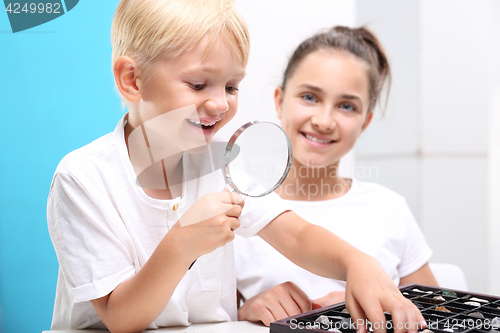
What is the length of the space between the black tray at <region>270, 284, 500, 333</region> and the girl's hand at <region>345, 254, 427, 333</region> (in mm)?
10

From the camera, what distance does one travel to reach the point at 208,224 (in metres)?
0.53

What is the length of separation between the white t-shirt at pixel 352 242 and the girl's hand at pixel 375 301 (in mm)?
349

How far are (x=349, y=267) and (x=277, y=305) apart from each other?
0.18m

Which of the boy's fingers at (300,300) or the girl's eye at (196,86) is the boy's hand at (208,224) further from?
the boy's fingers at (300,300)

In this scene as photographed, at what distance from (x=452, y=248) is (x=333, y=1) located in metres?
1.06

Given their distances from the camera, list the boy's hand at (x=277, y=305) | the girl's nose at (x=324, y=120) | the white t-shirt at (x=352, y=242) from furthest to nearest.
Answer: the girl's nose at (x=324, y=120) < the white t-shirt at (x=352, y=242) < the boy's hand at (x=277, y=305)

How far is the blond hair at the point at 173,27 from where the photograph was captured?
1.84 ft

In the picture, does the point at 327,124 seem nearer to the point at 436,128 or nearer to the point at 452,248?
the point at 436,128

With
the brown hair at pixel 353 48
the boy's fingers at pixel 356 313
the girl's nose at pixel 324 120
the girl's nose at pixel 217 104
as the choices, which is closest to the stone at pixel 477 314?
the boy's fingers at pixel 356 313

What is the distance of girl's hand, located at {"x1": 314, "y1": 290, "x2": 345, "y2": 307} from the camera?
0.81 metres

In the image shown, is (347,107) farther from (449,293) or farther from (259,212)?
(449,293)

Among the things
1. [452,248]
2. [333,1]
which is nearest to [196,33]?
[333,1]

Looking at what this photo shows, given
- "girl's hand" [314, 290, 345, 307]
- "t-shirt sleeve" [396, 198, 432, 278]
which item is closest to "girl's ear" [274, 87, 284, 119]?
"t-shirt sleeve" [396, 198, 432, 278]

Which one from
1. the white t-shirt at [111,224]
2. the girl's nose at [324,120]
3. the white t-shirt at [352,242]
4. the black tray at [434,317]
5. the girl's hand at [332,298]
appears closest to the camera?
the black tray at [434,317]
